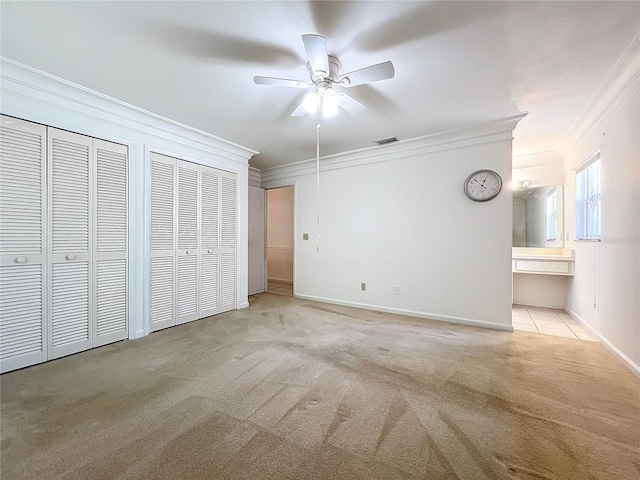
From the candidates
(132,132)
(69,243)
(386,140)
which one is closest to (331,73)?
(386,140)

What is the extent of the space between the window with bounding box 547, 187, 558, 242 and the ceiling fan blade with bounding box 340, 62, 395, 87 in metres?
4.06

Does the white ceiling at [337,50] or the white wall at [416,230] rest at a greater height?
the white ceiling at [337,50]

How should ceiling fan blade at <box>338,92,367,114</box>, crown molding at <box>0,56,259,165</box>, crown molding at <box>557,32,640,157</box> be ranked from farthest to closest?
ceiling fan blade at <box>338,92,367,114</box> → crown molding at <box>0,56,259,165</box> → crown molding at <box>557,32,640,157</box>

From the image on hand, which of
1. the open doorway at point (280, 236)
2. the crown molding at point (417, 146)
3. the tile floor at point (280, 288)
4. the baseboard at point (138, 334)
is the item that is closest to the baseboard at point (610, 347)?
the crown molding at point (417, 146)

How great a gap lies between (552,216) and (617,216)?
6.47 ft

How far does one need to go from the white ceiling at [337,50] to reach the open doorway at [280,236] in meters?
3.92

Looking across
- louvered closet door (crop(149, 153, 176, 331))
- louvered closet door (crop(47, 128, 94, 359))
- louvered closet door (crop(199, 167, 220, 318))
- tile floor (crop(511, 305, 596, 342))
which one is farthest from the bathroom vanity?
louvered closet door (crop(47, 128, 94, 359))

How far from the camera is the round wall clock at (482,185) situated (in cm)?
325

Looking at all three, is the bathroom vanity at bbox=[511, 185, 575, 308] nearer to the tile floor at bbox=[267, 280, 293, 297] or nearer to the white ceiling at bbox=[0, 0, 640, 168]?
the white ceiling at bbox=[0, 0, 640, 168]

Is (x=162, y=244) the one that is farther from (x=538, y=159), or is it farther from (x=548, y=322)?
(x=538, y=159)

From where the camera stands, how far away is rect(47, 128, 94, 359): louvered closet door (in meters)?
2.44

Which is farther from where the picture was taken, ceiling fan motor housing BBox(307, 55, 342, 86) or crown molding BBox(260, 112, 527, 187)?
crown molding BBox(260, 112, 527, 187)

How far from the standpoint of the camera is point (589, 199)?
333 centimetres

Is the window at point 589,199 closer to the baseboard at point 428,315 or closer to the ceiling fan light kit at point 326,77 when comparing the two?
the baseboard at point 428,315
